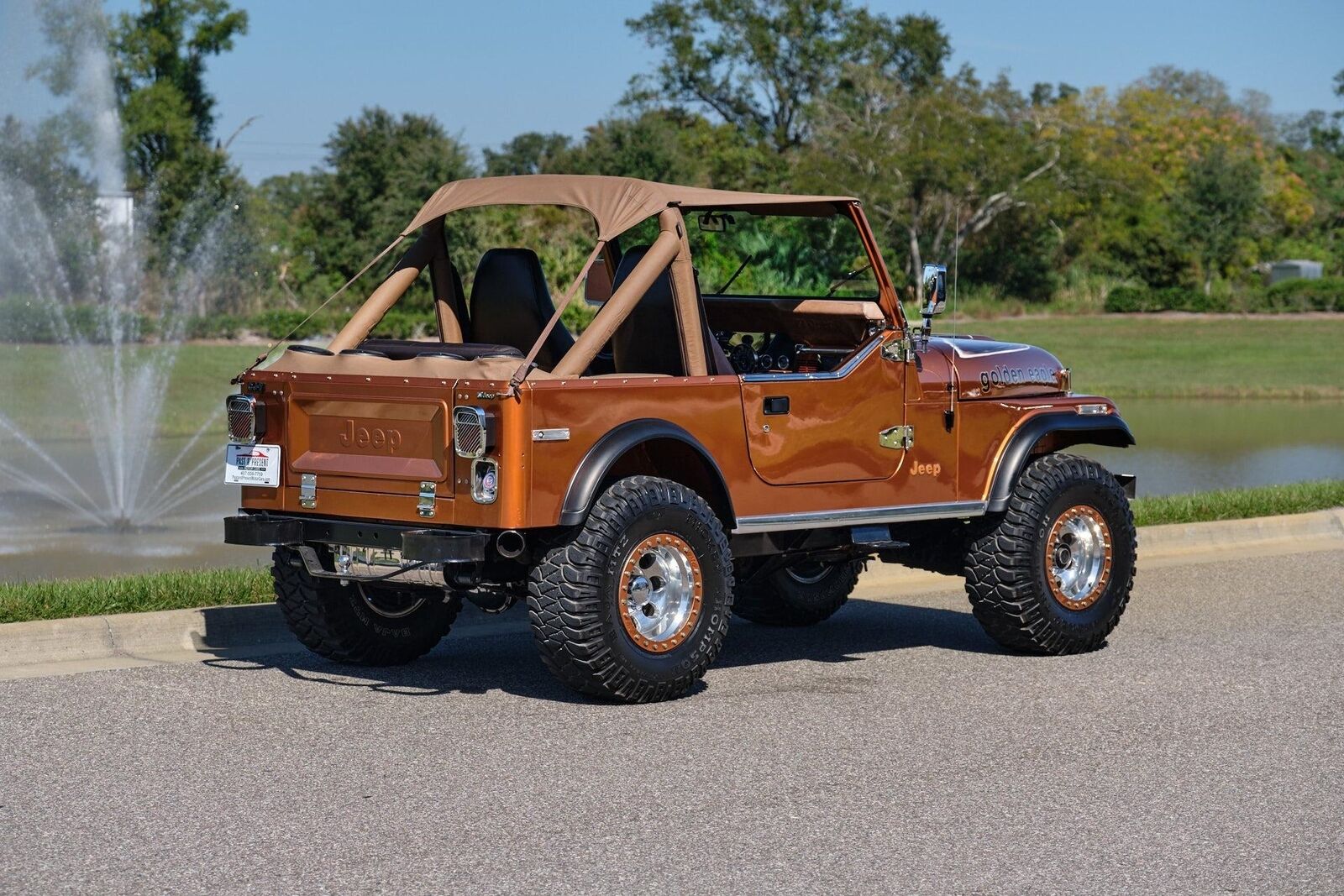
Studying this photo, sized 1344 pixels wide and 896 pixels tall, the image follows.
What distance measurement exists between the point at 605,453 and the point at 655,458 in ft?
2.51

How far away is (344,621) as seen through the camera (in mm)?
8664

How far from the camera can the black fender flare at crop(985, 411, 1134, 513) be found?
9.23m

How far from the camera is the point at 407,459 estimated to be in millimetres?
7789

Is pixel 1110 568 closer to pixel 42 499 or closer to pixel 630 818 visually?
pixel 630 818

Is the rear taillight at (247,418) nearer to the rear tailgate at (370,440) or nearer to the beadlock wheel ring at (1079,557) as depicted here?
the rear tailgate at (370,440)

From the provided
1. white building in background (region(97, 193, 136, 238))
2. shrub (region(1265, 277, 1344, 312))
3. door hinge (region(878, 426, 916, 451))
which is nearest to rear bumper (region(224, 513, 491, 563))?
door hinge (region(878, 426, 916, 451))

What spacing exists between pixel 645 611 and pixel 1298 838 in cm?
300

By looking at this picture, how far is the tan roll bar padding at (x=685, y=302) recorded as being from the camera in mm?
8312

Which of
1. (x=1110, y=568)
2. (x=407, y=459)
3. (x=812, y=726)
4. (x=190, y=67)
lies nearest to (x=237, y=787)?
(x=407, y=459)

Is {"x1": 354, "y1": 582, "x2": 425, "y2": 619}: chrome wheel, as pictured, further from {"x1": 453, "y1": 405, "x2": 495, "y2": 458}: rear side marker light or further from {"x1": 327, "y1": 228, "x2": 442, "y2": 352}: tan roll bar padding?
{"x1": 453, "y1": 405, "x2": 495, "y2": 458}: rear side marker light

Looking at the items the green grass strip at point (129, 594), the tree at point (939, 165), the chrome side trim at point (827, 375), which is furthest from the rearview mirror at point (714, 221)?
the tree at point (939, 165)

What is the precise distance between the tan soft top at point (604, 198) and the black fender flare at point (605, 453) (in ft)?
2.91

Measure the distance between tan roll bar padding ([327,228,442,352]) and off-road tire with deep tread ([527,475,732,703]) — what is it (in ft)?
5.21

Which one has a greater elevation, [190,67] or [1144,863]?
[190,67]
